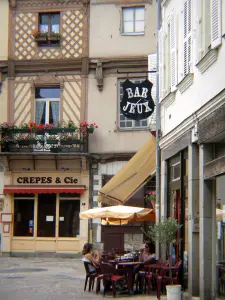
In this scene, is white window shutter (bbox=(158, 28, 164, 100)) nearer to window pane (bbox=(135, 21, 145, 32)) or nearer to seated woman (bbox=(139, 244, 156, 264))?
seated woman (bbox=(139, 244, 156, 264))

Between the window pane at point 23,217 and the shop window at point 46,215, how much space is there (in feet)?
1.17

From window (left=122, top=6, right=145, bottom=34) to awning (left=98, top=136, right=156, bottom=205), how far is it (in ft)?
31.4

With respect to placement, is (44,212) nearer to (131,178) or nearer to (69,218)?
(69,218)

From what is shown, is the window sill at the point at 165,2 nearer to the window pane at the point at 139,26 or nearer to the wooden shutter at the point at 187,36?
the wooden shutter at the point at 187,36

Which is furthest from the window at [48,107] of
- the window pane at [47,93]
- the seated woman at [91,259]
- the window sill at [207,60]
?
the window sill at [207,60]

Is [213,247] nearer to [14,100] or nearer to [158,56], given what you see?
[158,56]

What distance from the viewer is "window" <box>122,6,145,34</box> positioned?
2734 cm

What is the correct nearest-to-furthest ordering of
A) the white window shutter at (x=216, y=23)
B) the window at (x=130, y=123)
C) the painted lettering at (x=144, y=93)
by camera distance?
the white window shutter at (x=216, y=23) < the painted lettering at (x=144, y=93) < the window at (x=130, y=123)

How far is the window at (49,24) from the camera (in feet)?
91.2

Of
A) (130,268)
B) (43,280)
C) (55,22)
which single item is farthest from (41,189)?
(130,268)

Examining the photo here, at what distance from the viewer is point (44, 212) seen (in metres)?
27.5

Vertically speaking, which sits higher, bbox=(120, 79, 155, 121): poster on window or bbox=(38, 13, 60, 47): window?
bbox=(38, 13, 60, 47): window

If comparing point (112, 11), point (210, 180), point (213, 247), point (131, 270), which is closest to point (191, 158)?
point (210, 180)

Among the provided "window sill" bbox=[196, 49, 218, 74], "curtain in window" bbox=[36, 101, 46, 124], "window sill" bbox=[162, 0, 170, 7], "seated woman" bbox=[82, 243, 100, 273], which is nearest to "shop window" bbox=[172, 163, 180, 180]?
"seated woman" bbox=[82, 243, 100, 273]
